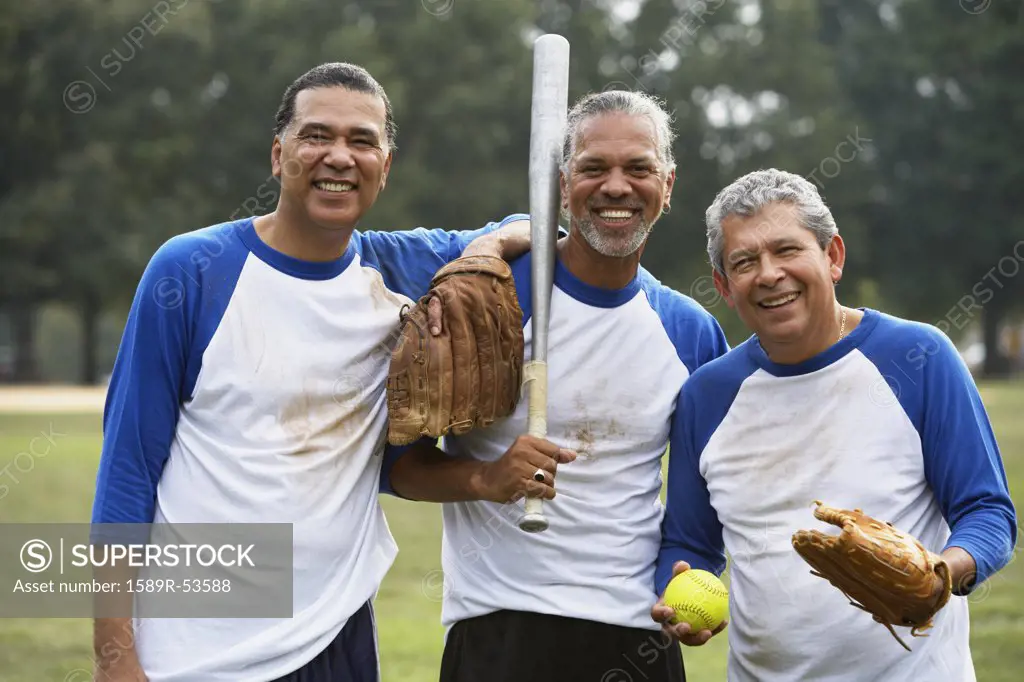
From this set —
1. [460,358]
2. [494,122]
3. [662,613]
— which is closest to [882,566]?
[662,613]

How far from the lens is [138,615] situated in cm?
353

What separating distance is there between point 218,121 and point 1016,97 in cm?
2655

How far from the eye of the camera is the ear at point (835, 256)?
3.66 meters

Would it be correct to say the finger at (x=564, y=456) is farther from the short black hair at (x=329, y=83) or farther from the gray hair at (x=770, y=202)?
the short black hair at (x=329, y=83)

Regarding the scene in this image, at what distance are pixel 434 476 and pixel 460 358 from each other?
16.1 inches

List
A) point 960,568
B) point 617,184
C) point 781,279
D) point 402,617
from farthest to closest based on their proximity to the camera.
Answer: point 402,617 → point 617,184 → point 781,279 → point 960,568

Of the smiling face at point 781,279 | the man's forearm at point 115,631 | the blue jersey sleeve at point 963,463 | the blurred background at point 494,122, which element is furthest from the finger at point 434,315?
the blurred background at point 494,122

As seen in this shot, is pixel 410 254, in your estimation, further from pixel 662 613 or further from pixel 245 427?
pixel 662 613

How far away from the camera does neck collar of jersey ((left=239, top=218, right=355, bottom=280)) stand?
367cm

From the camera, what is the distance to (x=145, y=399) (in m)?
3.49

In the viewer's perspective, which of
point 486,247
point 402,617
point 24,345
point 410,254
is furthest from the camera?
point 24,345

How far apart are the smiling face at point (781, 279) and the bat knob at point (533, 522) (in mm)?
852

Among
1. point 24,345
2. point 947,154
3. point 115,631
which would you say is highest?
point 947,154

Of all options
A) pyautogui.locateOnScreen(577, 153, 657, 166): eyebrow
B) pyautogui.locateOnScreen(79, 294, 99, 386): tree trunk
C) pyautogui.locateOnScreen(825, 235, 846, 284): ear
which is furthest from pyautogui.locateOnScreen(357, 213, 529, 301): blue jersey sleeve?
pyautogui.locateOnScreen(79, 294, 99, 386): tree trunk
